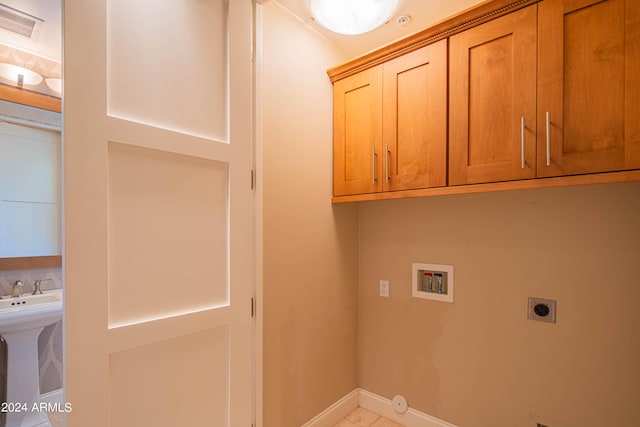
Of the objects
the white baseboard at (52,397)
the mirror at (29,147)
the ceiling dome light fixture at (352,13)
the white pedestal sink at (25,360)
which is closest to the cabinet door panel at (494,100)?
the ceiling dome light fixture at (352,13)

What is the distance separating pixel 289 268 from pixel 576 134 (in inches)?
58.7

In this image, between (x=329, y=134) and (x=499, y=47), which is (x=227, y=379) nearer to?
(x=329, y=134)

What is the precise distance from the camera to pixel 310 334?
74.0 inches

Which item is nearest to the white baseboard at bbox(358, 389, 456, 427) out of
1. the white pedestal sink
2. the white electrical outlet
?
the white electrical outlet

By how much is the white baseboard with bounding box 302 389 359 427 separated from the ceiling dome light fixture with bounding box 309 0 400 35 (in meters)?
2.38

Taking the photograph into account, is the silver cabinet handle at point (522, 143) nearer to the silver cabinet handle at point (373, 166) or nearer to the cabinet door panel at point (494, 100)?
the cabinet door panel at point (494, 100)

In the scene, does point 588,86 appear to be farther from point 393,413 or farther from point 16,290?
point 16,290

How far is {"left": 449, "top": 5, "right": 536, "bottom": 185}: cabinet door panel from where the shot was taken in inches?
51.3

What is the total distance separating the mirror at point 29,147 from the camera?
2.03 m

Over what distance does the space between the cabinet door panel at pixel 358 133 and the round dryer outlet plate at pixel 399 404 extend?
1443 mm

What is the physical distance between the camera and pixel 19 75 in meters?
2.06

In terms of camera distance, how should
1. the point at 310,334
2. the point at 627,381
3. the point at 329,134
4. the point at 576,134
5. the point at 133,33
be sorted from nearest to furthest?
1. the point at 133,33
2. the point at 576,134
3. the point at 627,381
4. the point at 310,334
5. the point at 329,134

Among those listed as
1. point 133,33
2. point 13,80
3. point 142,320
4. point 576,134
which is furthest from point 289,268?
point 13,80

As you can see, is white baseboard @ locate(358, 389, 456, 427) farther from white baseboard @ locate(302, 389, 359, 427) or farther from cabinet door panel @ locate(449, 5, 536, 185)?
cabinet door panel @ locate(449, 5, 536, 185)
